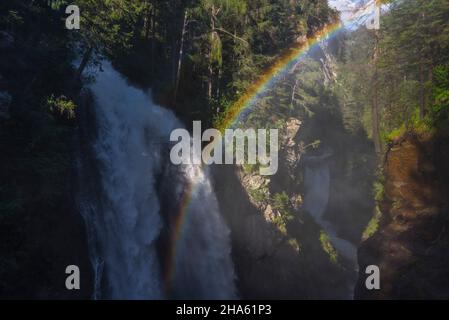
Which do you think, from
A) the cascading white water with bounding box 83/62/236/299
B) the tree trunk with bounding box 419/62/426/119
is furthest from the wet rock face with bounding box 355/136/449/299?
the cascading white water with bounding box 83/62/236/299

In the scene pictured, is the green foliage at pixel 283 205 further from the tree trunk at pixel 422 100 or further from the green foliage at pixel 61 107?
the green foliage at pixel 61 107

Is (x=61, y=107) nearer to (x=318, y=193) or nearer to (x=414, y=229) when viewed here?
(x=414, y=229)

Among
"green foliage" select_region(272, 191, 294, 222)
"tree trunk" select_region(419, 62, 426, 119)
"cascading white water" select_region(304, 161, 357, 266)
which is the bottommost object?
"green foliage" select_region(272, 191, 294, 222)

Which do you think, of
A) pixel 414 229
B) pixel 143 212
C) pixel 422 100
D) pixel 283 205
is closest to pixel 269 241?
pixel 283 205

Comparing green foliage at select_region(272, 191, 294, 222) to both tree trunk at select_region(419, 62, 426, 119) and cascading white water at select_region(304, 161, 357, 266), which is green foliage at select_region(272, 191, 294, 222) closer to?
cascading white water at select_region(304, 161, 357, 266)
